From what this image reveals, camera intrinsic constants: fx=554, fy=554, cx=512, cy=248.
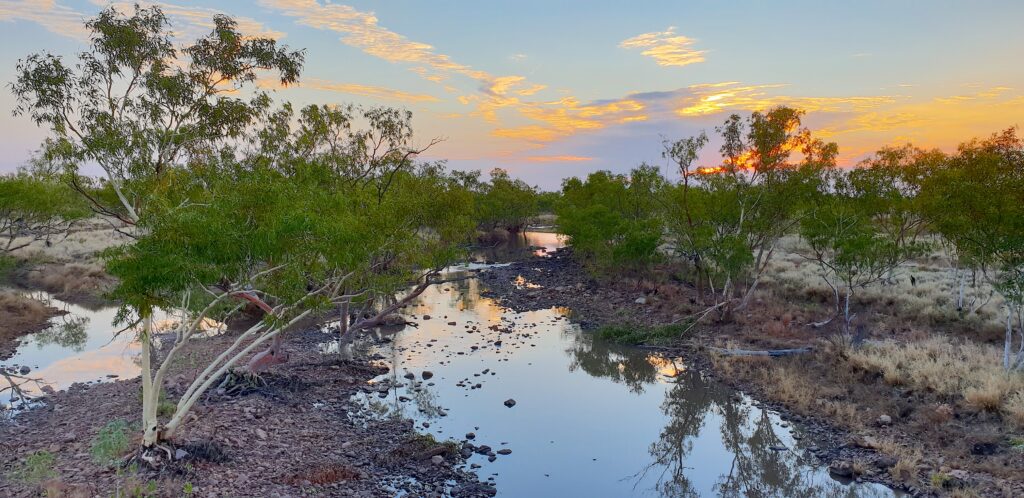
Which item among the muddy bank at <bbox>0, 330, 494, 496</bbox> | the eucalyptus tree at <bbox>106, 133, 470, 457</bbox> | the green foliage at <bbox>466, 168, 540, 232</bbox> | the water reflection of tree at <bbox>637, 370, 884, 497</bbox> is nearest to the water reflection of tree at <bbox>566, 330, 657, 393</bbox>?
the water reflection of tree at <bbox>637, 370, 884, 497</bbox>

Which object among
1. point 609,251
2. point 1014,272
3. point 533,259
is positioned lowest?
point 533,259

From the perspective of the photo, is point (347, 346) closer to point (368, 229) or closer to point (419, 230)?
point (419, 230)

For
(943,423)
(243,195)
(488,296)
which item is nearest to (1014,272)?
(943,423)

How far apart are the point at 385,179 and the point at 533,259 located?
37.9m

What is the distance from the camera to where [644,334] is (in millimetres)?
27188

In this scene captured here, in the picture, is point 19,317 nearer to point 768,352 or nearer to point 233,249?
point 233,249

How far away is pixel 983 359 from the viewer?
61.2 ft

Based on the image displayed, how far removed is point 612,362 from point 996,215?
1445 centimetres

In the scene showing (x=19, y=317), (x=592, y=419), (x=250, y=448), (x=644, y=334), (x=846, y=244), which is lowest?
(x=644, y=334)

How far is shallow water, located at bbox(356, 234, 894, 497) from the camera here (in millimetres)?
14070

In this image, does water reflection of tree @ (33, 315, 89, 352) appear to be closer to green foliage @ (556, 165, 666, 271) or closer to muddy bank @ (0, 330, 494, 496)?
muddy bank @ (0, 330, 494, 496)

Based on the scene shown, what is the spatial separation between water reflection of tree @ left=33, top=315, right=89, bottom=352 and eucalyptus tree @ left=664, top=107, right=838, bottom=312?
95.8 ft

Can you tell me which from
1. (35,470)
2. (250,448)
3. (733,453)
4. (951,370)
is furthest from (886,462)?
(35,470)

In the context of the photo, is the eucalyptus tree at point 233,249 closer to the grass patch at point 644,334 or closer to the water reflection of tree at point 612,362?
the water reflection of tree at point 612,362
